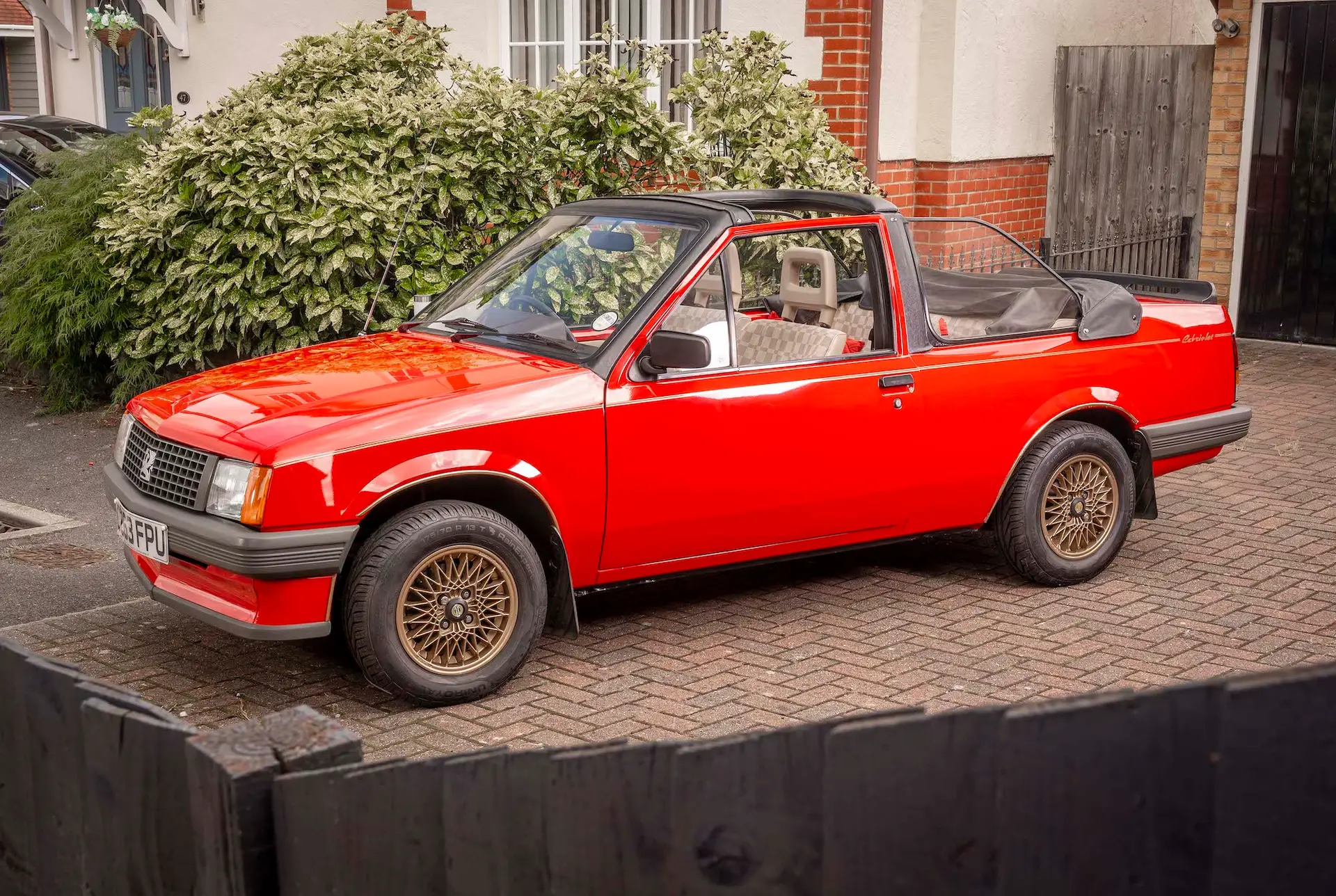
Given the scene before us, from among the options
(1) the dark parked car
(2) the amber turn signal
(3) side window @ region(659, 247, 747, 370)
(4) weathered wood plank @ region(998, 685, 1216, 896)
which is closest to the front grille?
(2) the amber turn signal

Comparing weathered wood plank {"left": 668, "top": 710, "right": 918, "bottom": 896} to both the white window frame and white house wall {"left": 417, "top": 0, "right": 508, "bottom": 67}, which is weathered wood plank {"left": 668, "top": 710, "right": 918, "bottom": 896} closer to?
the white window frame

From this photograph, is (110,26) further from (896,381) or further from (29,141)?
(896,381)

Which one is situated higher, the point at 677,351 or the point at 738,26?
the point at 738,26

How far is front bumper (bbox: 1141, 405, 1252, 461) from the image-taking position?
23.0 feet

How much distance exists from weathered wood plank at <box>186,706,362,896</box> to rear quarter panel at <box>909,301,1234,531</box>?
427 cm

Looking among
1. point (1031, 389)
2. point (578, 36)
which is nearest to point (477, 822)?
point (1031, 389)

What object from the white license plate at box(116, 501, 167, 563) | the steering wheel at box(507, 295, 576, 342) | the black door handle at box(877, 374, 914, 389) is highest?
the steering wheel at box(507, 295, 576, 342)

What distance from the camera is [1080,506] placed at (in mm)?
6816

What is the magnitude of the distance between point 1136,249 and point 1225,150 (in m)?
1.27

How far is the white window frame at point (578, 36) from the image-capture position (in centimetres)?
1304

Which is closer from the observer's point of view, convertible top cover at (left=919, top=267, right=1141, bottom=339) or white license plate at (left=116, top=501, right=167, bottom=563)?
white license plate at (left=116, top=501, right=167, bottom=563)

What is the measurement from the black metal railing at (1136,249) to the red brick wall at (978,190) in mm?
341

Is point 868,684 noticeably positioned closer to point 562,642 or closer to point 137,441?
point 562,642

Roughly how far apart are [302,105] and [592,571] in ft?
18.8
